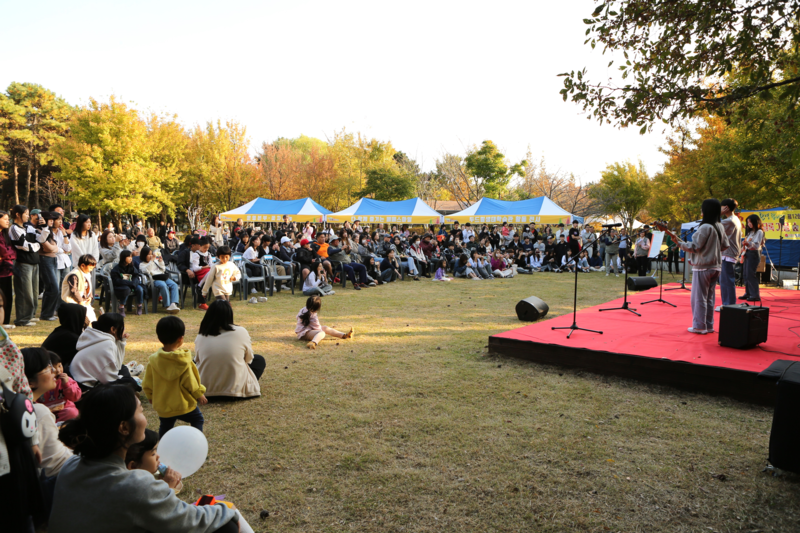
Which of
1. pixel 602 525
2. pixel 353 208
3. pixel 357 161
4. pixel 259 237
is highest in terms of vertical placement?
pixel 357 161

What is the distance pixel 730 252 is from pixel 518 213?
15.2m

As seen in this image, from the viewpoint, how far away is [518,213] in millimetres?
22109

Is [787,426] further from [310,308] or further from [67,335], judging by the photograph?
[67,335]

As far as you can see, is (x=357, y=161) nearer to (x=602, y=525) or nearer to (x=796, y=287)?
(x=796, y=287)

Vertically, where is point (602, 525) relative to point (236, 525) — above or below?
below

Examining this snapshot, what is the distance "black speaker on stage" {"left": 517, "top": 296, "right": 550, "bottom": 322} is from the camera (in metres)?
8.02

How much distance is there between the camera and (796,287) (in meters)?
11.3

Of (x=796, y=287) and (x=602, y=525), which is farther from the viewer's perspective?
(x=796, y=287)

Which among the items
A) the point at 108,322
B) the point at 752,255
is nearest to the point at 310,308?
the point at 108,322

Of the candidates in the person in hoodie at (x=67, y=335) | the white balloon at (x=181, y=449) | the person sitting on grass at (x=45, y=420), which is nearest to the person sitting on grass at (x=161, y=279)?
the person in hoodie at (x=67, y=335)

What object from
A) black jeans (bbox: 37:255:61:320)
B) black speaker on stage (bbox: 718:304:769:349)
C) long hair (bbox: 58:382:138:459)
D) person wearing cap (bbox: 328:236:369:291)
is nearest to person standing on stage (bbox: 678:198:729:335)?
black speaker on stage (bbox: 718:304:769:349)

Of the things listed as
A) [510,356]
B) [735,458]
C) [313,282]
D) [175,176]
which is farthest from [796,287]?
[175,176]

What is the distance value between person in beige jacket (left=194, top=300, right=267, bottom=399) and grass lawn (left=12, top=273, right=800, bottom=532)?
19 centimetres

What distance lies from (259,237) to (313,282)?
5.59ft
